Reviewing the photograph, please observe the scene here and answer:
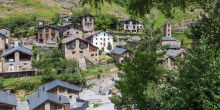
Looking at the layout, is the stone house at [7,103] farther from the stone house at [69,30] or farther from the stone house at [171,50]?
the stone house at [69,30]

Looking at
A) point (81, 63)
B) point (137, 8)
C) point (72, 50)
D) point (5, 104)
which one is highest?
point (137, 8)

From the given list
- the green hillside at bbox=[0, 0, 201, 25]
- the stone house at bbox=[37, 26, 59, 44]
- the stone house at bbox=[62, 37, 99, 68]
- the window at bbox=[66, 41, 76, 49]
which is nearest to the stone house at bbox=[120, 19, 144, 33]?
the green hillside at bbox=[0, 0, 201, 25]

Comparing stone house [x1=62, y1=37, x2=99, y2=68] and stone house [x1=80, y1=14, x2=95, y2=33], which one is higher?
stone house [x1=80, y1=14, x2=95, y2=33]

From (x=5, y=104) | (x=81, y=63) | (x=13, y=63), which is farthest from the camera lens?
(x=81, y=63)

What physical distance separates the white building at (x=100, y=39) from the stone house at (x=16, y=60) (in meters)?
16.6

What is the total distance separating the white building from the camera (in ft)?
158

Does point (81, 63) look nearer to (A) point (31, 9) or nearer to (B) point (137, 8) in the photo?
(B) point (137, 8)

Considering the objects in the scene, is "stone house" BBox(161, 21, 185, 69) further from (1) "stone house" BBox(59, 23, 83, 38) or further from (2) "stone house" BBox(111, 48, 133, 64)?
(1) "stone house" BBox(59, 23, 83, 38)

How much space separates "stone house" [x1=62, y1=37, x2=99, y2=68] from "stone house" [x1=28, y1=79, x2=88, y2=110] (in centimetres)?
1083

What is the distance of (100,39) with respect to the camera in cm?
4872

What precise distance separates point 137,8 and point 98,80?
27.0m

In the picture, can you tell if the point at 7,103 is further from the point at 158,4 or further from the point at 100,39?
the point at 100,39

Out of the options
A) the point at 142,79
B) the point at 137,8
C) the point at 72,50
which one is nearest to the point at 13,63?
A: the point at 72,50

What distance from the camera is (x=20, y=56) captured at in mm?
34688
